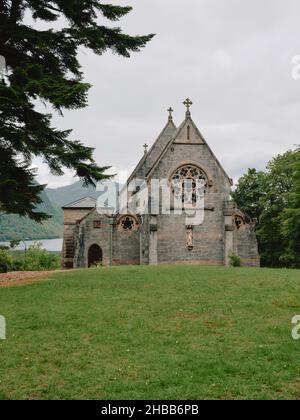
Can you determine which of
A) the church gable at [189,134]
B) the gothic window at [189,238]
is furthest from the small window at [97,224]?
the church gable at [189,134]

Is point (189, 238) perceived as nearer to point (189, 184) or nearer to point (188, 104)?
point (189, 184)

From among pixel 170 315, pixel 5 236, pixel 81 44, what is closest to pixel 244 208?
pixel 81 44

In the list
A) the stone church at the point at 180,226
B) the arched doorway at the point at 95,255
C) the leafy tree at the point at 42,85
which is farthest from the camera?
the arched doorway at the point at 95,255

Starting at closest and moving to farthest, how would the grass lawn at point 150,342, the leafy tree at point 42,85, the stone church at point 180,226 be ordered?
1. the grass lawn at point 150,342
2. the leafy tree at point 42,85
3. the stone church at point 180,226

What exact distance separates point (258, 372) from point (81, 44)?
14.4 m

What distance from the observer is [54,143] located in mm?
15805

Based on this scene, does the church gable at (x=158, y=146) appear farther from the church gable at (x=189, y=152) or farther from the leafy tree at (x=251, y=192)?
the leafy tree at (x=251, y=192)

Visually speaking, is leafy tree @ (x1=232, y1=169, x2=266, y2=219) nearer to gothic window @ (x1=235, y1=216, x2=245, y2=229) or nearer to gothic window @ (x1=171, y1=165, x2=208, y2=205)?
gothic window @ (x1=235, y1=216, x2=245, y2=229)

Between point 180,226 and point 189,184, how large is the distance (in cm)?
327

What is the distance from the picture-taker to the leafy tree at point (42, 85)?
1409 centimetres

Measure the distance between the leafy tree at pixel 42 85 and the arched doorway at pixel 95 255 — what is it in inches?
670

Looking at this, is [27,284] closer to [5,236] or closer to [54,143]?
[54,143]

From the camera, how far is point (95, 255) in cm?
3341
